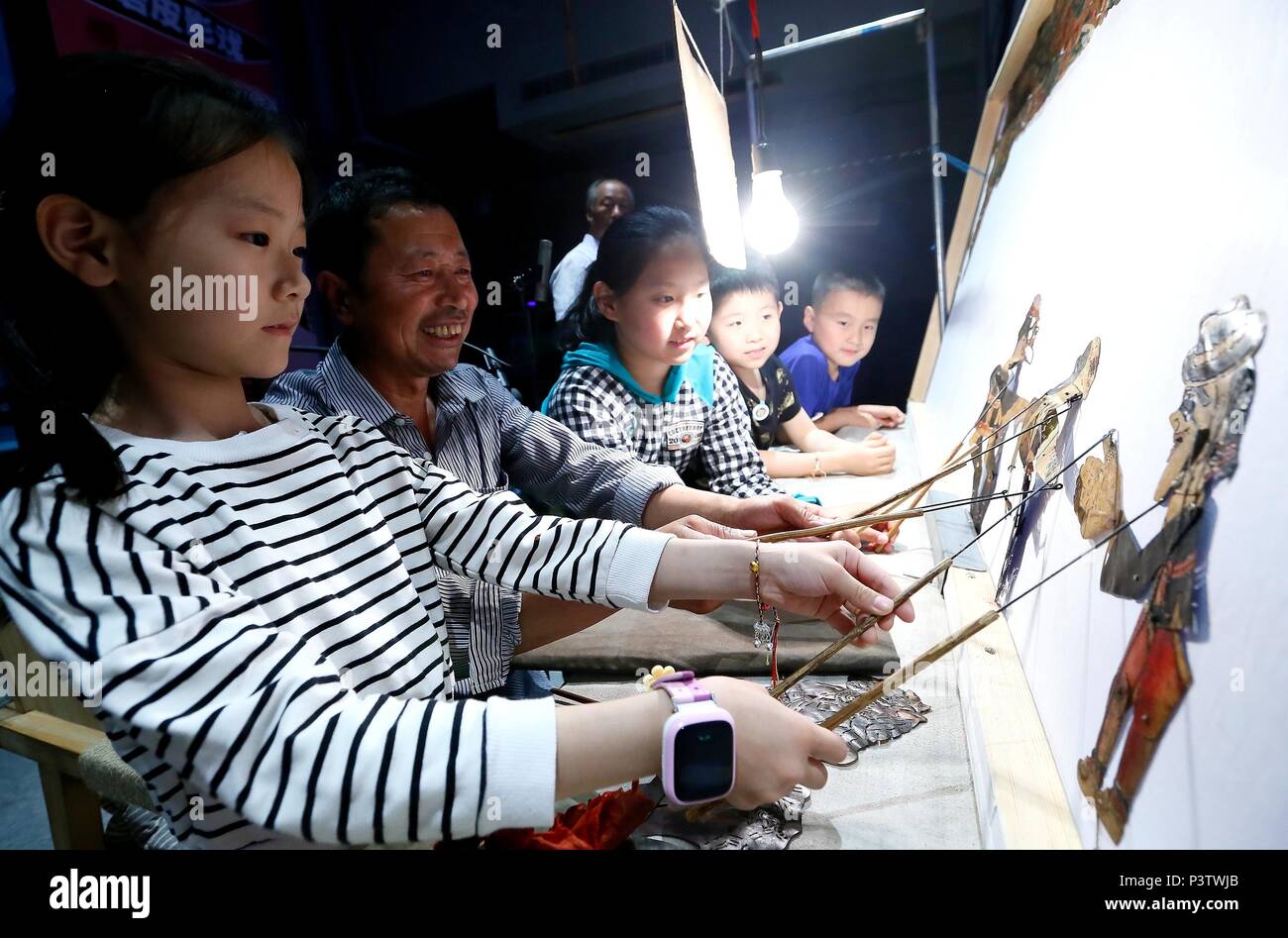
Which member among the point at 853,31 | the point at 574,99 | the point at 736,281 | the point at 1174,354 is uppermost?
the point at 853,31

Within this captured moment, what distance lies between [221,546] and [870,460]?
72.9 inches

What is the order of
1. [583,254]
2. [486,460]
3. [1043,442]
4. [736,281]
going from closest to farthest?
[1043,442], [486,460], [583,254], [736,281]

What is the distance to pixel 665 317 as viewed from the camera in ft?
5.52

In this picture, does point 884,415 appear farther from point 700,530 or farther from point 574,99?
point 700,530

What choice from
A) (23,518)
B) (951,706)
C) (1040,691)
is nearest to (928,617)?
(951,706)

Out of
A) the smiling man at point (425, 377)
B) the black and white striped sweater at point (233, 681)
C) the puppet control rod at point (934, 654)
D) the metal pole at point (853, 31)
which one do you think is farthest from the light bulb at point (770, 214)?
the black and white striped sweater at point (233, 681)

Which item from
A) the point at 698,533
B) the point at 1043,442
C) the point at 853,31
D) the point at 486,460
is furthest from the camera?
the point at 853,31

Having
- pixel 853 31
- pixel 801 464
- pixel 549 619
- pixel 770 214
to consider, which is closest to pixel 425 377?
pixel 549 619

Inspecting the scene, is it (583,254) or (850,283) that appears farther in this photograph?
(850,283)

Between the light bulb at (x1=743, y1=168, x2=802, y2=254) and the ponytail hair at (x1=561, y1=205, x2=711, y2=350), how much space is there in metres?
0.38

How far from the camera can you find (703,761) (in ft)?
1.97

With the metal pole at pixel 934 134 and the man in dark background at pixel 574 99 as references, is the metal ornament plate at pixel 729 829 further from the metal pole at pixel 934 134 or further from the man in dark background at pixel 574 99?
the metal pole at pixel 934 134

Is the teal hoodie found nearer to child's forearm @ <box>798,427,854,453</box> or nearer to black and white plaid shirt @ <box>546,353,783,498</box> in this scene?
black and white plaid shirt @ <box>546,353,783,498</box>
